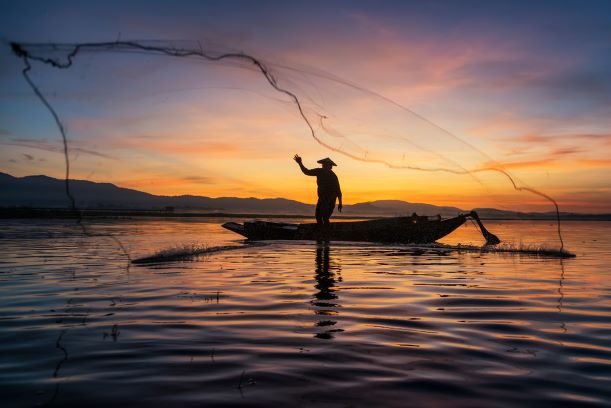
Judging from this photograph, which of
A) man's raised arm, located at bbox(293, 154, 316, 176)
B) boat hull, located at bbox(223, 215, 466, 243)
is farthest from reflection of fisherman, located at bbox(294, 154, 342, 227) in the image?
boat hull, located at bbox(223, 215, 466, 243)

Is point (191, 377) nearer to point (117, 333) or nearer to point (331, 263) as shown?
point (117, 333)

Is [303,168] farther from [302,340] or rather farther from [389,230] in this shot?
[302,340]

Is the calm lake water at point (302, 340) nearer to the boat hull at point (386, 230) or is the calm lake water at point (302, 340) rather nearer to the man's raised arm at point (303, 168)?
the man's raised arm at point (303, 168)

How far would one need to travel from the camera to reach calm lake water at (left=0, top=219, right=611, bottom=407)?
15.5 feet

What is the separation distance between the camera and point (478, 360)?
5801 mm

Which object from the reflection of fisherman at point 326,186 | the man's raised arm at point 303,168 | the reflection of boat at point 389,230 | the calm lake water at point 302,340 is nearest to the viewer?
the calm lake water at point 302,340

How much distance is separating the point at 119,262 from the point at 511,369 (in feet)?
45.1

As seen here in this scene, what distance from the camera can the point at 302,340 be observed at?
21.7ft

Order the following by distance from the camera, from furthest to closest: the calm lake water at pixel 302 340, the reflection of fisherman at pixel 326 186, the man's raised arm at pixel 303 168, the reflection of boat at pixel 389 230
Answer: the reflection of boat at pixel 389 230 < the reflection of fisherman at pixel 326 186 < the man's raised arm at pixel 303 168 < the calm lake water at pixel 302 340

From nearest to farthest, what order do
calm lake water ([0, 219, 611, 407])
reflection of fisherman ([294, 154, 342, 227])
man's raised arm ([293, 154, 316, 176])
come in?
1. calm lake water ([0, 219, 611, 407])
2. man's raised arm ([293, 154, 316, 176])
3. reflection of fisherman ([294, 154, 342, 227])

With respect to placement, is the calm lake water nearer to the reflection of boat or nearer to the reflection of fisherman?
the reflection of fisherman

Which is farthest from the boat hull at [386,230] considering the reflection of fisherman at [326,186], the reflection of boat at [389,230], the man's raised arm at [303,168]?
the man's raised arm at [303,168]

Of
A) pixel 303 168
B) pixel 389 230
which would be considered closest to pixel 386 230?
pixel 389 230

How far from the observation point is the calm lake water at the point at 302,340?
4.71 meters
